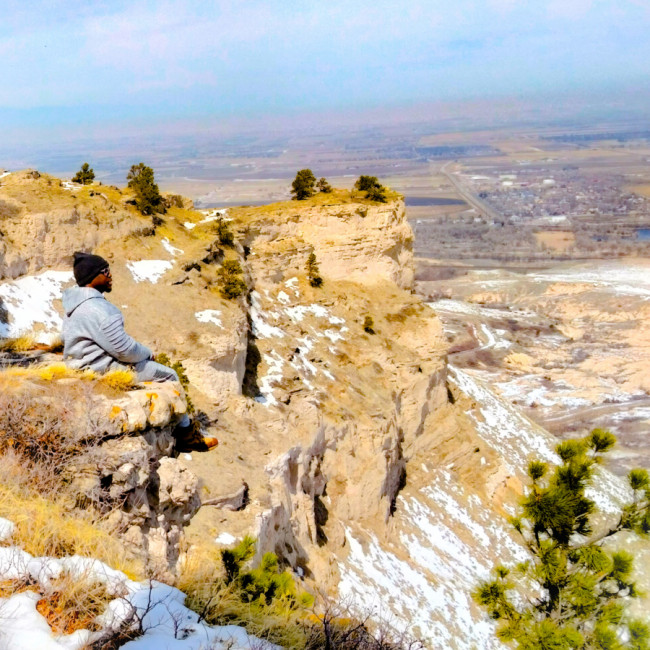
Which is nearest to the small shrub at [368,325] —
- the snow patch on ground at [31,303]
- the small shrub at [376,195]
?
the small shrub at [376,195]

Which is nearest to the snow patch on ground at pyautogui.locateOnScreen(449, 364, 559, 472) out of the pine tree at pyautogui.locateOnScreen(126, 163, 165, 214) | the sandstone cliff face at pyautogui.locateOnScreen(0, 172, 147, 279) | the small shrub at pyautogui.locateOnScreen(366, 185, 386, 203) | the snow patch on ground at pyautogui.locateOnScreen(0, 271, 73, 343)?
the small shrub at pyautogui.locateOnScreen(366, 185, 386, 203)

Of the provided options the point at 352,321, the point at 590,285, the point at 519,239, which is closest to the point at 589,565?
the point at 352,321

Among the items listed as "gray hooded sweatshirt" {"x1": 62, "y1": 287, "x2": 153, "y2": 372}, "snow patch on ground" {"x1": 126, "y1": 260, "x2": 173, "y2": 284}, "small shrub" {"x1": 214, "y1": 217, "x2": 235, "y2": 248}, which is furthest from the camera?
"small shrub" {"x1": 214, "y1": 217, "x2": 235, "y2": 248}

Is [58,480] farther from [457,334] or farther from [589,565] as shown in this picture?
[457,334]

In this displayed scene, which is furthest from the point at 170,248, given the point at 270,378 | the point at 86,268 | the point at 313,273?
the point at 86,268

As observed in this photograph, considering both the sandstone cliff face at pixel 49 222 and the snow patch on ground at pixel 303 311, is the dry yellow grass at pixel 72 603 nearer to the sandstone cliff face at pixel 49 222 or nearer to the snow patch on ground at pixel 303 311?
the sandstone cliff face at pixel 49 222

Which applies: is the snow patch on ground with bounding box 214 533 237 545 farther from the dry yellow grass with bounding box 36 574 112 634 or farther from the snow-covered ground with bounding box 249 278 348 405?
the snow-covered ground with bounding box 249 278 348 405

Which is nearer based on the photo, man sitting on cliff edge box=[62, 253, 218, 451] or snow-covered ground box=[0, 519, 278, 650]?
snow-covered ground box=[0, 519, 278, 650]
